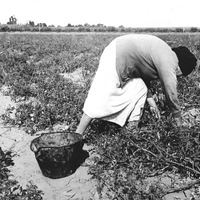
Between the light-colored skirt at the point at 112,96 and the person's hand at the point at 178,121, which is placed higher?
the light-colored skirt at the point at 112,96

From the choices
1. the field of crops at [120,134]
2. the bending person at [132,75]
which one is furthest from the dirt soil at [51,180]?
the bending person at [132,75]

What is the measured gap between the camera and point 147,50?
2.92m

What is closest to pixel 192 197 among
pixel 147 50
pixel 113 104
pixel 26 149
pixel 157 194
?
pixel 157 194

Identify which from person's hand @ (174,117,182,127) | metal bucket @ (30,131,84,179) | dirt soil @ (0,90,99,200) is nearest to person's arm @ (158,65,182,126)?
person's hand @ (174,117,182,127)

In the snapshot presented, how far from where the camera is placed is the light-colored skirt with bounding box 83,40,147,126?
3113mm

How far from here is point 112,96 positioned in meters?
3.15

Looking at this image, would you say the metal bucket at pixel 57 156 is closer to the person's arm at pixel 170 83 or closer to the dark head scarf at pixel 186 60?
the person's arm at pixel 170 83

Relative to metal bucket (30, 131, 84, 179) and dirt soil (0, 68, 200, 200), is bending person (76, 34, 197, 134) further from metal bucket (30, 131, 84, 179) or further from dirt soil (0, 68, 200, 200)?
dirt soil (0, 68, 200, 200)

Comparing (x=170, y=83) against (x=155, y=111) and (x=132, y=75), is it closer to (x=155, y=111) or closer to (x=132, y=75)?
Answer: (x=132, y=75)

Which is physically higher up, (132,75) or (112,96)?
(132,75)

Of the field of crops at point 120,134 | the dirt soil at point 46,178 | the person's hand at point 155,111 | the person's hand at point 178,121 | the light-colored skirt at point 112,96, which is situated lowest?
the dirt soil at point 46,178

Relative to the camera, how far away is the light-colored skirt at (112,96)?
10.2ft

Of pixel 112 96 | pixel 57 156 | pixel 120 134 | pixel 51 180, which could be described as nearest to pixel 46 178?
pixel 51 180

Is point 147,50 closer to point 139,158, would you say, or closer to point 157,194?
point 139,158
